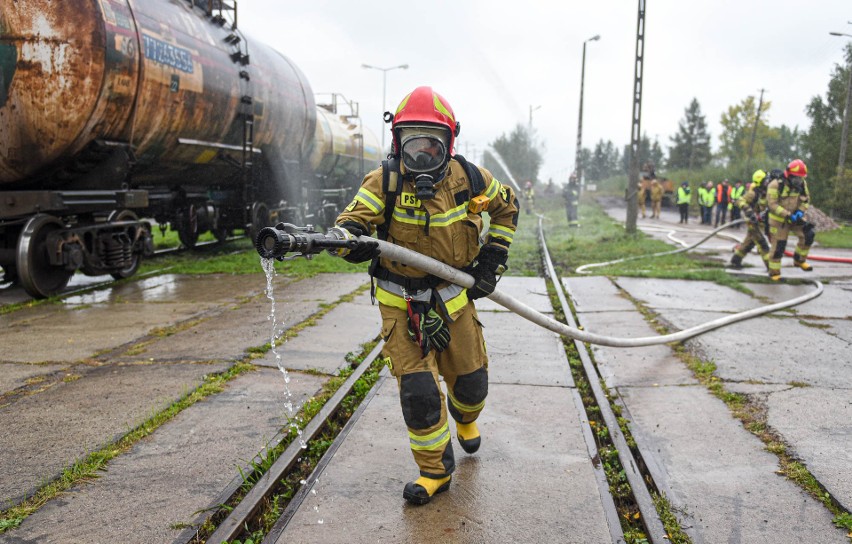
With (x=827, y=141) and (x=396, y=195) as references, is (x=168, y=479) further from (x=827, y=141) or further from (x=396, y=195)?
(x=827, y=141)

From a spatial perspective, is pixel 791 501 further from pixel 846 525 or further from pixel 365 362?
pixel 365 362

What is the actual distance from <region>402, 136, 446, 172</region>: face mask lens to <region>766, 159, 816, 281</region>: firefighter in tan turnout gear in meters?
8.70

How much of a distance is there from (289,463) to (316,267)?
26.2ft

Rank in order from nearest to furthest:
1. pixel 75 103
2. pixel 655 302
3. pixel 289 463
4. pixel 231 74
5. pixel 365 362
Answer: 1. pixel 289 463
2. pixel 365 362
3. pixel 75 103
4. pixel 655 302
5. pixel 231 74

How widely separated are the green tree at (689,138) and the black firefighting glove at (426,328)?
256ft

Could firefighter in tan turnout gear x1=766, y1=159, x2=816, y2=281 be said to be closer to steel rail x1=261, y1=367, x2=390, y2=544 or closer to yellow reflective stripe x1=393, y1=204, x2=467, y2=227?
steel rail x1=261, y1=367, x2=390, y2=544

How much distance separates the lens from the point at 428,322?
121 inches

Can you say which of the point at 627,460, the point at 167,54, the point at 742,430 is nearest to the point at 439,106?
the point at 627,460

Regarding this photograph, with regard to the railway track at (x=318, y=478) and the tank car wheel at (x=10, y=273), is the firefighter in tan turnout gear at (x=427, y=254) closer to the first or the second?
the railway track at (x=318, y=478)

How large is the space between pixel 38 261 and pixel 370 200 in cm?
631

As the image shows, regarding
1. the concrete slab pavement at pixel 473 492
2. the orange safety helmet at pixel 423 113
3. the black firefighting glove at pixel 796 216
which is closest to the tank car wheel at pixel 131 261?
the concrete slab pavement at pixel 473 492

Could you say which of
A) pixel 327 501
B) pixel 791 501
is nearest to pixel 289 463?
pixel 327 501

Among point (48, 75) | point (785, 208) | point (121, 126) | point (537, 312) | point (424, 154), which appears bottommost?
point (537, 312)

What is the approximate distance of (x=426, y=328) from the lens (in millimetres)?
3068
